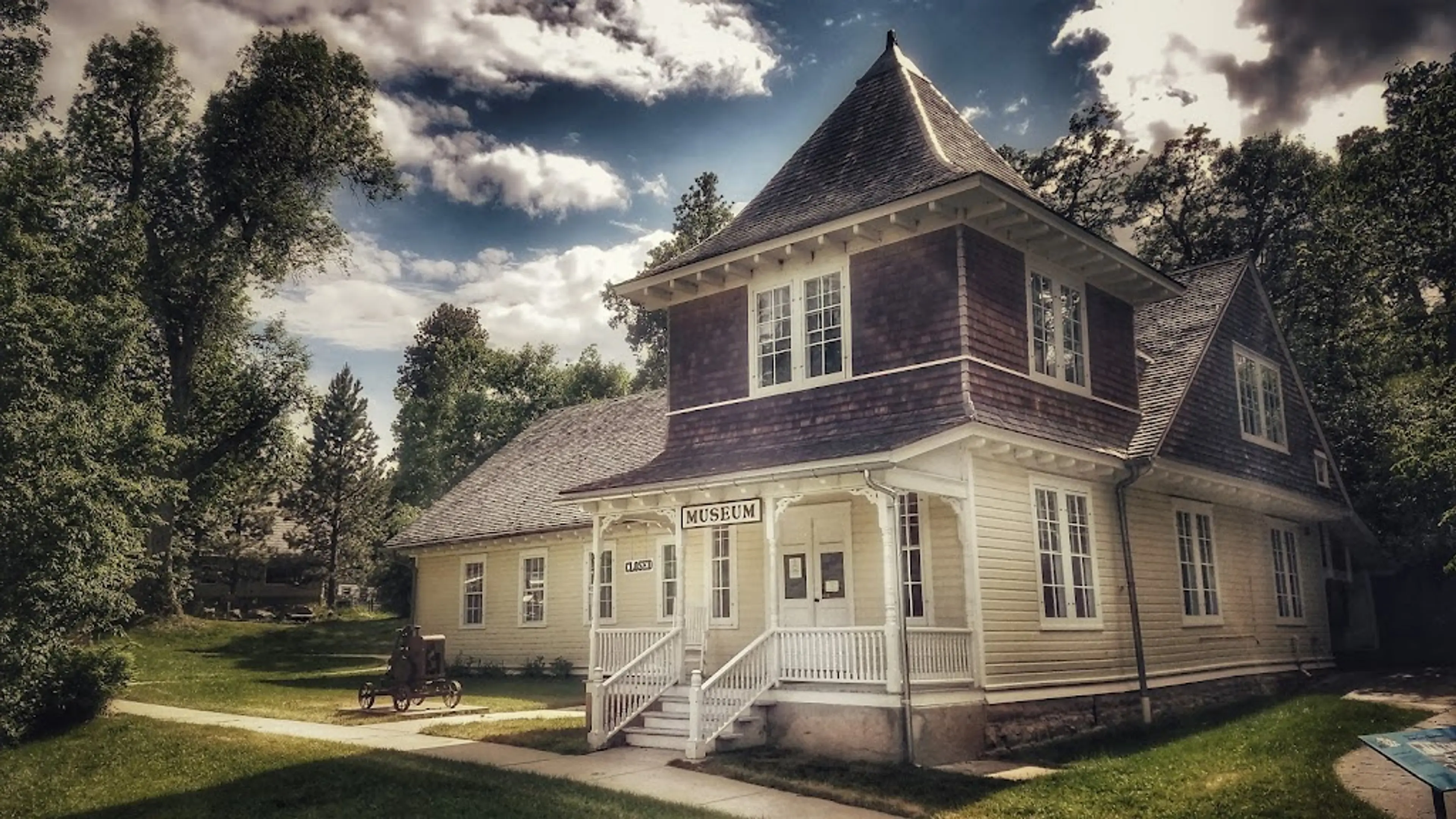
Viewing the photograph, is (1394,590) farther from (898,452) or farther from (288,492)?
(288,492)

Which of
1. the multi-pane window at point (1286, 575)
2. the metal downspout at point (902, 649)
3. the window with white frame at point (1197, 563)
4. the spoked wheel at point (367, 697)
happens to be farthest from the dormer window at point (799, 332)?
the multi-pane window at point (1286, 575)

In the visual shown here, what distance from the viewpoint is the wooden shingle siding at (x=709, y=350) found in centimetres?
1606

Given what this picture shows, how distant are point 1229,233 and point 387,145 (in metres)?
33.3

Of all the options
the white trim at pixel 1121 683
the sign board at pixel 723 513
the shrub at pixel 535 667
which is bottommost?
the shrub at pixel 535 667

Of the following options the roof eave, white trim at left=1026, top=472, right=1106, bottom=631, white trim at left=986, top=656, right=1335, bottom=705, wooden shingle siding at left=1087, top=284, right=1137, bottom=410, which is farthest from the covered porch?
wooden shingle siding at left=1087, top=284, right=1137, bottom=410

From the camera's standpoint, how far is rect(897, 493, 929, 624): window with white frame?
44.1ft

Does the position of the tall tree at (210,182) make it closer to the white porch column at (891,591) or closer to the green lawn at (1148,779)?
the white porch column at (891,591)

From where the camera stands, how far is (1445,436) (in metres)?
13.8

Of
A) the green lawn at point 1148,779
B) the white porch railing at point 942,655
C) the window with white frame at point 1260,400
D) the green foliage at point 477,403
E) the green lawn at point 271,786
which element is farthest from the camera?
the green foliage at point 477,403

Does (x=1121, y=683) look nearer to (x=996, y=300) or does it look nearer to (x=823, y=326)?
(x=996, y=300)

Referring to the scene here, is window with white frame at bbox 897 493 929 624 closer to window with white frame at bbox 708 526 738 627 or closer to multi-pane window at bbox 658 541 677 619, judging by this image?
window with white frame at bbox 708 526 738 627

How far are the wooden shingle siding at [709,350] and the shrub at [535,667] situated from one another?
33.8 feet

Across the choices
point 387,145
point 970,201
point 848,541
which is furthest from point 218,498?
point 970,201

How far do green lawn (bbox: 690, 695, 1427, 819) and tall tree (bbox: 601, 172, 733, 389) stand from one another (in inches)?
1411
